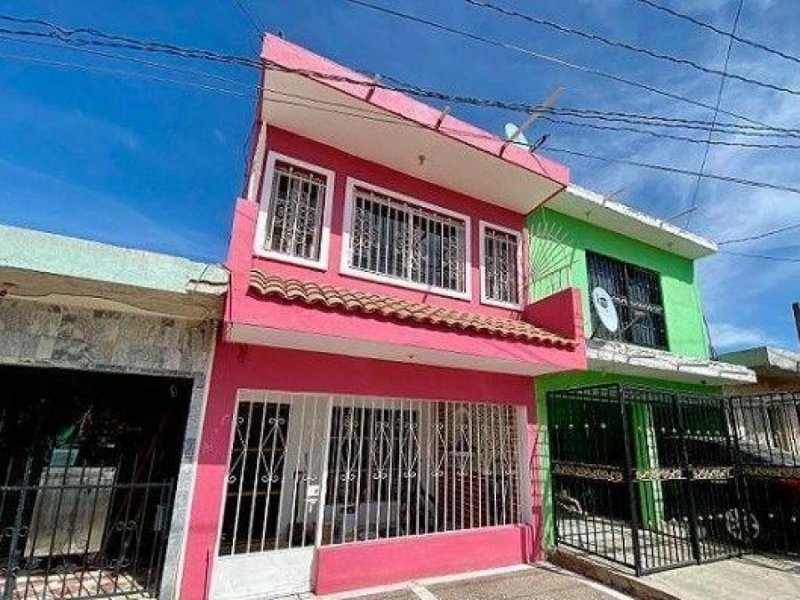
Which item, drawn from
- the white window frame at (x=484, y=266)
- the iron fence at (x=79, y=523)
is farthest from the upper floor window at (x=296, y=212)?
the iron fence at (x=79, y=523)

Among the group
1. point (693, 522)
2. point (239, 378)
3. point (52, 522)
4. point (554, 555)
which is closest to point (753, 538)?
point (693, 522)

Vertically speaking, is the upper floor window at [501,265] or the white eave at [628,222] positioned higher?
the white eave at [628,222]

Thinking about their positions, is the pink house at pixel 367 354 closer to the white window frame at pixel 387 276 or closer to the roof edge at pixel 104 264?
the white window frame at pixel 387 276

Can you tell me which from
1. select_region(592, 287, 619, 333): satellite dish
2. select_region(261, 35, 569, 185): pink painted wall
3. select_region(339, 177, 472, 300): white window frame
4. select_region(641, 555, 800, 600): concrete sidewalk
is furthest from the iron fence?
select_region(592, 287, 619, 333): satellite dish

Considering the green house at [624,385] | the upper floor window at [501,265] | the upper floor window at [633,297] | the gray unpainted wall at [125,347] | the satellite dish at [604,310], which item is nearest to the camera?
the gray unpainted wall at [125,347]

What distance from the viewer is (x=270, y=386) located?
5727 millimetres

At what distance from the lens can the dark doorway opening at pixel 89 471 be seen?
17.5 ft

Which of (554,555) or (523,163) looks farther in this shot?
(523,163)

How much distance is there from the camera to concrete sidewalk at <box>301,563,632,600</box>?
18.1ft

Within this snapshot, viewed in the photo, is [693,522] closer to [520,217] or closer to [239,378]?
[520,217]

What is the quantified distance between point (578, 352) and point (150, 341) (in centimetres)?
588

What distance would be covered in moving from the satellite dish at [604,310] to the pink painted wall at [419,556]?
12.7 feet

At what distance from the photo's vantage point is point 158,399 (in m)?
7.30

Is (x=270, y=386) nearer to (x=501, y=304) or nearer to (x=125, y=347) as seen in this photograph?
(x=125, y=347)
